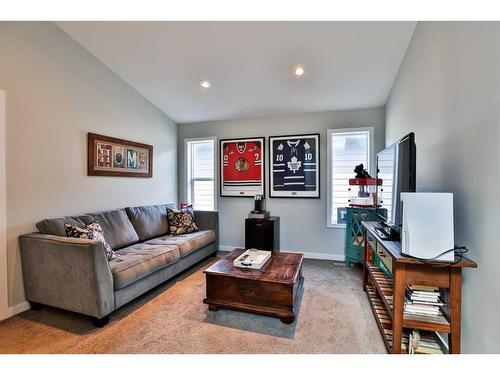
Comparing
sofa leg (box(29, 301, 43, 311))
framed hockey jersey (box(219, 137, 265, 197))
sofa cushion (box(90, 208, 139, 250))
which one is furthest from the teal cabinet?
sofa leg (box(29, 301, 43, 311))

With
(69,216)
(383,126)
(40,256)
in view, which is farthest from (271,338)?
(383,126)

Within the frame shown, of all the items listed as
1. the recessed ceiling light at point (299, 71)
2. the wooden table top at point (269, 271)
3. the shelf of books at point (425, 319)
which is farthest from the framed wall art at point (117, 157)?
the shelf of books at point (425, 319)

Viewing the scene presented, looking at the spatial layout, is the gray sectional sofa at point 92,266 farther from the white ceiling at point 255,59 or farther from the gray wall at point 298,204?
the white ceiling at point 255,59

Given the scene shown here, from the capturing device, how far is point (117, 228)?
3014 millimetres

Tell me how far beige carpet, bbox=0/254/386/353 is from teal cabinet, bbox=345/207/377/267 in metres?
0.82

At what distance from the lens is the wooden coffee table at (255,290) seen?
2.14m

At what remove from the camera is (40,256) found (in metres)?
2.24

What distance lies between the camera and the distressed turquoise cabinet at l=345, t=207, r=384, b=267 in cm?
333

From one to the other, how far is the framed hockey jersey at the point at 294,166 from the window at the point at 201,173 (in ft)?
3.70

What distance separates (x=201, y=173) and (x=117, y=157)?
5.08ft

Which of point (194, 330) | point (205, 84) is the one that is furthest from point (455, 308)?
point (205, 84)

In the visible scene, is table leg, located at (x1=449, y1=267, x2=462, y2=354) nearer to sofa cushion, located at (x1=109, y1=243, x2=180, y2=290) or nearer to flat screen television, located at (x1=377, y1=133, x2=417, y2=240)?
flat screen television, located at (x1=377, y1=133, x2=417, y2=240)
